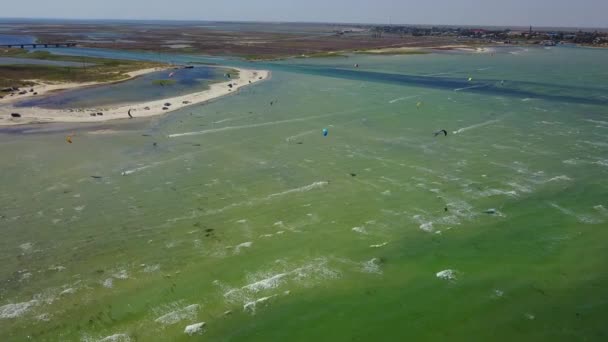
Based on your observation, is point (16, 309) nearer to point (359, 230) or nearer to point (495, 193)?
point (359, 230)

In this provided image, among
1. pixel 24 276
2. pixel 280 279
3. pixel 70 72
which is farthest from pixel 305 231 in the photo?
pixel 70 72

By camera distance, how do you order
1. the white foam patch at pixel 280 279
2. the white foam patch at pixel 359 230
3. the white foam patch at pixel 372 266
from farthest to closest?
the white foam patch at pixel 359 230
the white foam patch at pixel 372 266
the white foam patch at pixel 280 279

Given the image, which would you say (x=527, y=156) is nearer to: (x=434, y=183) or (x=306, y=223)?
(x=434, y=183)

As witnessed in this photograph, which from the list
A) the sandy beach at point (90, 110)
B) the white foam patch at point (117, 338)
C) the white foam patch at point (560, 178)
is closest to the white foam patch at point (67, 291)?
the white foam patch at point (117, 338)

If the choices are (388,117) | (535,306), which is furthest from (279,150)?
(535,306)

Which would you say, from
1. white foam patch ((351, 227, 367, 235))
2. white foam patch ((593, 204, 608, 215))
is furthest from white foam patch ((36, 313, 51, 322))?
white foam patch ((593, 204, 608, 215))

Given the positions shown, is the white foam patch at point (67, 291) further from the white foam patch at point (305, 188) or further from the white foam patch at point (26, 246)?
the white foam patch at point (305, 188)

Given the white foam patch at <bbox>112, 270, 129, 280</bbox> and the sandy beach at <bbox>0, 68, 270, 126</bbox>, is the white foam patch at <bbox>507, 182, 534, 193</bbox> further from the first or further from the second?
the sandy beach at <bbox>0, 68, 270, 126</bbox>
